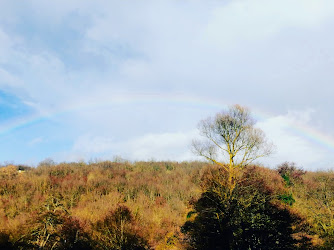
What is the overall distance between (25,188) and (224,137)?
57.7 ft

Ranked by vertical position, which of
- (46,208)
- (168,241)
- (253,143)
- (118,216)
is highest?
(253,143)

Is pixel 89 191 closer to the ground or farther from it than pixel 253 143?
closer to the ground

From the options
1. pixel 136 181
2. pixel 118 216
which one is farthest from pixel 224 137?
pixel 136 181

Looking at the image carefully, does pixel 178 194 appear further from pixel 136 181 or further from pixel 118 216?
pixel 118 216

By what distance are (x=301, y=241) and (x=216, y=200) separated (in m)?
A: 5.26

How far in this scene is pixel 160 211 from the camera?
57.7 feet

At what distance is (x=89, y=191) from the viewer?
66.4ft

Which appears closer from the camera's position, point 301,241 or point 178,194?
point 301,241

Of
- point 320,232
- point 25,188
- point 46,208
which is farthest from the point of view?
point 25,188

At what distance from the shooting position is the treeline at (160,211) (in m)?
11.1

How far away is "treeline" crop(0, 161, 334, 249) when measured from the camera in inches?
438

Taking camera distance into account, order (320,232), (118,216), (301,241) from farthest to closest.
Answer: (320,232) < (301,241) < (118,216)

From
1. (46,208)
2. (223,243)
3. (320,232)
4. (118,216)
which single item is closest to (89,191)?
(118,216)

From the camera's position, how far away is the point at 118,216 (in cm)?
1205
